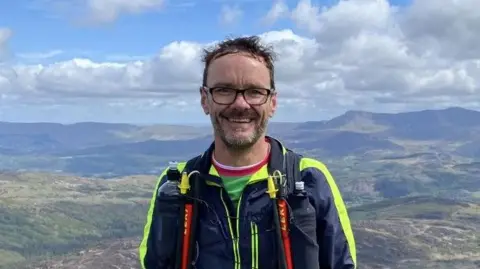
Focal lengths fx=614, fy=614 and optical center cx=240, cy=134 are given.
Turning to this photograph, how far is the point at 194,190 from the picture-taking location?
984cm

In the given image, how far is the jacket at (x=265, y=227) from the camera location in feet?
30.7

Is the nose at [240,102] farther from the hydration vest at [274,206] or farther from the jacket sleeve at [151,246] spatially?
the jacket sleeve at [151,246]

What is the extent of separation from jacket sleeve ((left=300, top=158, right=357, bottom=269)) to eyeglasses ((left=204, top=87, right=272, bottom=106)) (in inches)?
50.0

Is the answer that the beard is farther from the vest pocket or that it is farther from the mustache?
the vest pocket

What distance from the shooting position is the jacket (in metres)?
9.36

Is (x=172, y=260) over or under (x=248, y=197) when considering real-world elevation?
under

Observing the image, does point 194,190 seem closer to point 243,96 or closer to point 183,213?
point 183,213

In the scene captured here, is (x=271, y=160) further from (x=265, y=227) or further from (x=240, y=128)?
(x=265, y=227)

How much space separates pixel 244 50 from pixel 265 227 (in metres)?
2.83

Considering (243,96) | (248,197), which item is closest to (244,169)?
(248,197)

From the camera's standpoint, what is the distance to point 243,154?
9.73 m

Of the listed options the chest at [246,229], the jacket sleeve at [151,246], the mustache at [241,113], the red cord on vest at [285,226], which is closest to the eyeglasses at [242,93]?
the mustache at [241,113]

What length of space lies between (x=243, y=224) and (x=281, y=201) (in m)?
0.73

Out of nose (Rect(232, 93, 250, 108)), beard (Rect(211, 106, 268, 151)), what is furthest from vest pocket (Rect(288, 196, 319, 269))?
nose (Rect(232, 93, 250, 108))
